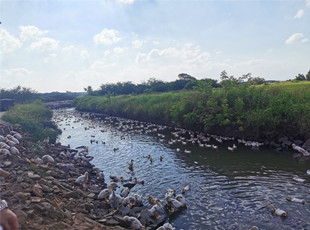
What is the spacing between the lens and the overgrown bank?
21062 mm

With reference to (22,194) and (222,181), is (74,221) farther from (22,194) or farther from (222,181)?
(222,181)

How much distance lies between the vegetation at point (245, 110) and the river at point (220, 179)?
2.55 metres

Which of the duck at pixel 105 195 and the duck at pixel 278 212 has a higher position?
the duck at pixel 105 195

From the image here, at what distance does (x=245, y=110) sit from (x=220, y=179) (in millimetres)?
12959

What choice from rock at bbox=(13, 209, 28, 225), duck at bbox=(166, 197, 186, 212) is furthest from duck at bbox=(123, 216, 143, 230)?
rock at bbox=(13, 209, 28, 225)

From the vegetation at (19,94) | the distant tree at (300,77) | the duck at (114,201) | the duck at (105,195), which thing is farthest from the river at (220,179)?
the vegetation at (19,94)

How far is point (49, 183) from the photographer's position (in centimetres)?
1065

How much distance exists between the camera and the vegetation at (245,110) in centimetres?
2114

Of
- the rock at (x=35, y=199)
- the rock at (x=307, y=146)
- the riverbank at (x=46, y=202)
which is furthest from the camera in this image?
the rock at (x=307, y=146)

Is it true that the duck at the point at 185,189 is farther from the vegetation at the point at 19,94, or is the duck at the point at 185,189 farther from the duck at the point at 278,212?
the vegetation at the point at 19,94

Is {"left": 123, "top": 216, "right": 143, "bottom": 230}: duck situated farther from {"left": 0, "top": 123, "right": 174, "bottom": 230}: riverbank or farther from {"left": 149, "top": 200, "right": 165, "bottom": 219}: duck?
{"left": 149, "top": 200, "right": 165, "bottom": 219}: duck

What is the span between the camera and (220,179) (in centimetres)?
1416

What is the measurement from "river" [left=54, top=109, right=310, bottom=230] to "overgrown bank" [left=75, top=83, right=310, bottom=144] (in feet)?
8.35

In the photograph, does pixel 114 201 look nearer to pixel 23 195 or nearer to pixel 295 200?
pixel 23 195
